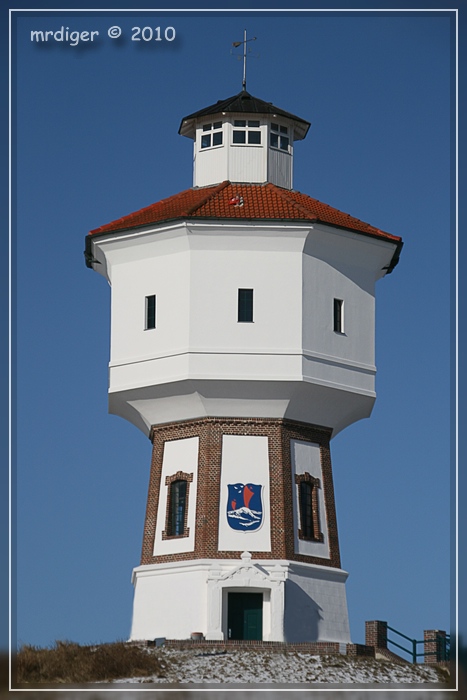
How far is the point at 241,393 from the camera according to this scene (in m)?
43.2

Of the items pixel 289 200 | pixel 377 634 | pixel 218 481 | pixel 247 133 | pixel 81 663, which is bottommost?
pixel 81 663

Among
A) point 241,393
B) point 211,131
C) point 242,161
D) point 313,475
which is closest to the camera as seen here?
point 241,393

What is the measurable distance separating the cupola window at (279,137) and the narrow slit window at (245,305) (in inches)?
233

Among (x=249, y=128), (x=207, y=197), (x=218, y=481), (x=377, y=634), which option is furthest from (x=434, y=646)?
(x=249, y=128)

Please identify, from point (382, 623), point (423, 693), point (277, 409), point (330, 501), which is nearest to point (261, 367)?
point (277, 409)

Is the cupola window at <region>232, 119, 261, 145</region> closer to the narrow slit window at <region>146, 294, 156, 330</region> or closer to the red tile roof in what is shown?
the red tile roof

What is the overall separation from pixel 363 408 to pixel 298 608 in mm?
5723

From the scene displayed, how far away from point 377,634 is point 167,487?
6.67m

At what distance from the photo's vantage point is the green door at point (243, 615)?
4266cm

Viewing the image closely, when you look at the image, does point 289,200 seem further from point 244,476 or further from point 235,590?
point 235,590

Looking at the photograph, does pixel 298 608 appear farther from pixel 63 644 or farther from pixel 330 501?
pixel 63 644

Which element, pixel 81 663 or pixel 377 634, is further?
pixel 377 634

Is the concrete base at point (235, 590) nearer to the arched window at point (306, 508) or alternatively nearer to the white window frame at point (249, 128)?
the arched window at point (306, 508)

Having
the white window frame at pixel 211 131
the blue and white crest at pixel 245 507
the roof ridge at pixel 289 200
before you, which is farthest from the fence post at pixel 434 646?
the white window frame at pixel 211 131
